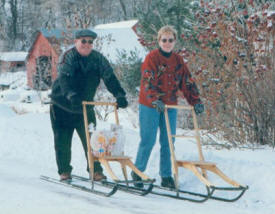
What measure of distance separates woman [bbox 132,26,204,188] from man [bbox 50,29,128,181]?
1.20 feet

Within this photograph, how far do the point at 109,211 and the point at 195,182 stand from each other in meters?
2.27

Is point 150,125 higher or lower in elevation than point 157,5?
lower

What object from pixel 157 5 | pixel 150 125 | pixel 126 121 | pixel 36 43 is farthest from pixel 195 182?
pixel 36 43

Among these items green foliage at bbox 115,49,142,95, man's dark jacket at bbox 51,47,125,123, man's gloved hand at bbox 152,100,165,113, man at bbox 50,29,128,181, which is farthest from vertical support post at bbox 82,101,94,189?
green foliage at bbox 115,49,142,95

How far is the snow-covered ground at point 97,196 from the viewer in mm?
5801

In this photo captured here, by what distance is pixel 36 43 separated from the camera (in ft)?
132

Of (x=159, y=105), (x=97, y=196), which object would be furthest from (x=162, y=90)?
(x=97, y=196)

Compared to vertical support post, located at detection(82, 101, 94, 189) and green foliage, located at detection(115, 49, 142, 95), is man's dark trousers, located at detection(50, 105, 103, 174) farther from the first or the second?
green foliage, located at detection(115, 49, 142, 95)

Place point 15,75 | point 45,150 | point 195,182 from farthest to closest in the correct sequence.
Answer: point 15,75
point 45,150
point 195,182

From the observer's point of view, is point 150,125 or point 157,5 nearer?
point 150,125

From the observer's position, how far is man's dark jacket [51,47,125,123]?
7043mm

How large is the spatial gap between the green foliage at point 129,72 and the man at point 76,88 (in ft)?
29.4

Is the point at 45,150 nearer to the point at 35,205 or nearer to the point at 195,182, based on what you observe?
the point at 195,182

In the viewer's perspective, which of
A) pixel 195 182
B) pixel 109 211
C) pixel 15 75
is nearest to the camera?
pixel 109 211
